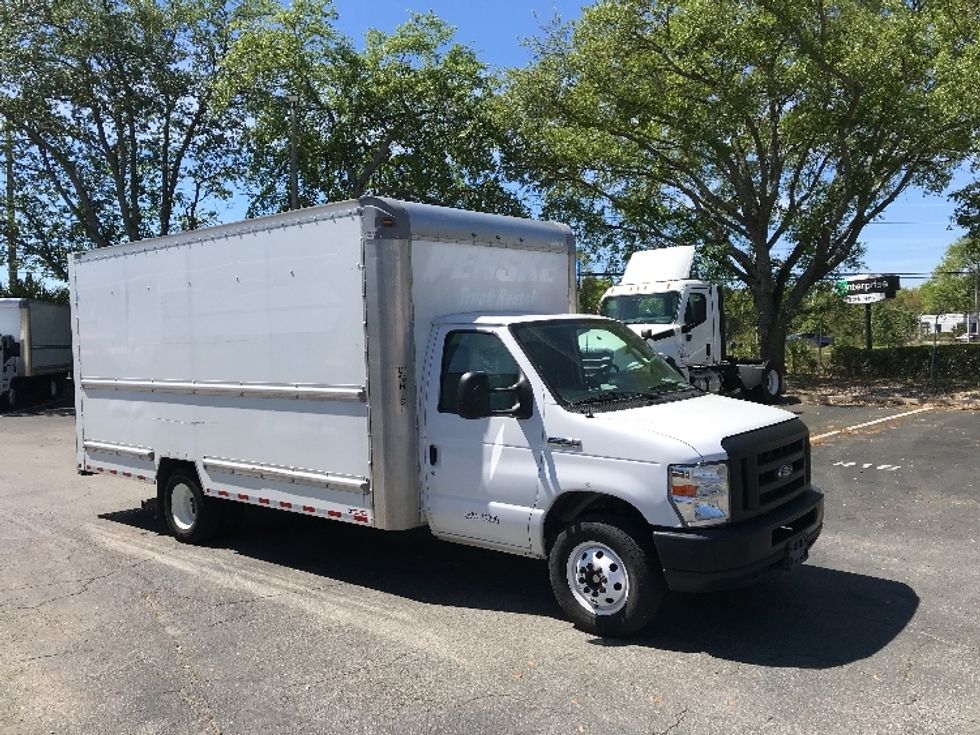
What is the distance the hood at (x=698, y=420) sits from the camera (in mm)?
4727

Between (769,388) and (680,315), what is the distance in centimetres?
441

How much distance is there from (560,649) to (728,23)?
19.1 meters

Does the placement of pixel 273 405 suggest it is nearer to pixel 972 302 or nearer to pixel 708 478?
pixel 708 478

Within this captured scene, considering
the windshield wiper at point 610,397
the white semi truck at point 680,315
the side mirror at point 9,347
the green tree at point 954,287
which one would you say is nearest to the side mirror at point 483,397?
the windshield wiper at point 610,397

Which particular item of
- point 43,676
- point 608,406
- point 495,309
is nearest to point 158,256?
point 495,309

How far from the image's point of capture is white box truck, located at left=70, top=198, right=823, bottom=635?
484cm

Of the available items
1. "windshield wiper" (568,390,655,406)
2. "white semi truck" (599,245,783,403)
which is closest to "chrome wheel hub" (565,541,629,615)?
"windshield wiper" (568,390,655,406)

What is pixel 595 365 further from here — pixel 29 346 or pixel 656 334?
pixel 29 346

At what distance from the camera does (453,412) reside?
18.7ft

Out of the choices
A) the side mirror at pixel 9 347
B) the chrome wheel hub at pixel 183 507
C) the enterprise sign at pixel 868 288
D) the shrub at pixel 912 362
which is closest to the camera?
the chrome wheel hub at pixel 183 507

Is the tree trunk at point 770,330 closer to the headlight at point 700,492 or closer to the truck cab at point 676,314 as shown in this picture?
the truck cab at point 676,314

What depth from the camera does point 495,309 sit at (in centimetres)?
647

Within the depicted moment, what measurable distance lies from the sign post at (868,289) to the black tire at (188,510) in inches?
1024

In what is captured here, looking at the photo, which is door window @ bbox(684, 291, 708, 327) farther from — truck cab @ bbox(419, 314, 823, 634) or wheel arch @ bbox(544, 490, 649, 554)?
wheel arch @ bbox(544, 490, 649, 554)
